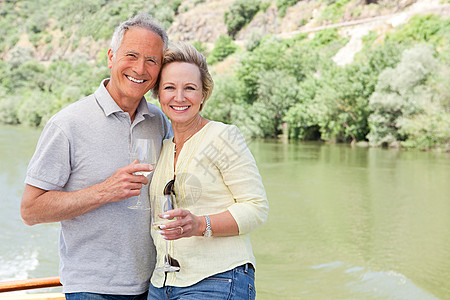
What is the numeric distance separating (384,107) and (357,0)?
2882 cm

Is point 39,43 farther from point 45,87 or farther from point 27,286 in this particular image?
point 27,286

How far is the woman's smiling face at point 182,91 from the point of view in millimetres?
1828

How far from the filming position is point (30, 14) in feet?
341

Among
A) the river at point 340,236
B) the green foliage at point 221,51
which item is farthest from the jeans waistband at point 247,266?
the green foliage at point 221,51

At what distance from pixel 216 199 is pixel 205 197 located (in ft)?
0.13

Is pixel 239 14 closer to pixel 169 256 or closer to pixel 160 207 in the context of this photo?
pixel 169 256

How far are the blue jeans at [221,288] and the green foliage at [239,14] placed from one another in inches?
2696

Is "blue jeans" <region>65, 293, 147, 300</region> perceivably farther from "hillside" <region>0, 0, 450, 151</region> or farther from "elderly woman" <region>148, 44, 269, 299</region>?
"hillside" <region>0, 0, 450, 151</region>

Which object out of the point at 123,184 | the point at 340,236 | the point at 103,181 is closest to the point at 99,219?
the point at 103,181

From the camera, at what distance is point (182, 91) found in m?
1.82

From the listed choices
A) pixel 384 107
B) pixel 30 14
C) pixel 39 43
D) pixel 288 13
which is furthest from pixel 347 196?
pixel 30 14

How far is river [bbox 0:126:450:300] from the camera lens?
6.68 m

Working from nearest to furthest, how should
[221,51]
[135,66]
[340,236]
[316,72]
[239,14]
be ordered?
1. [135,66]
2. [340,236]
3. [316,72]
4. [221,51]
5. [239,14]

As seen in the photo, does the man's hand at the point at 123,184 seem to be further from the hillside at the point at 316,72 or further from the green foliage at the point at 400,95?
the green foliage at the point at 400,95
